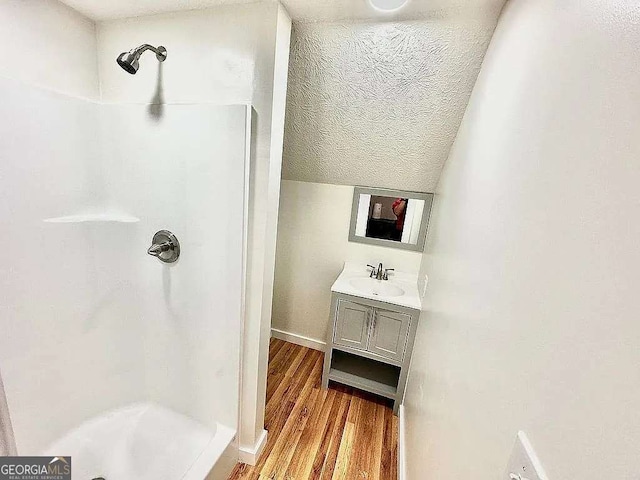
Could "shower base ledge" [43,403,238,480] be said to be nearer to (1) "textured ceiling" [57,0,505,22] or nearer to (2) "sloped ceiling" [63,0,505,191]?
(2) "sloped ceiling" [63,0,505,191]

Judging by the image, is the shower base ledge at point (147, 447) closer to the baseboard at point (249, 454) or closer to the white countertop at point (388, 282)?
the baseboard at point (249, 454)

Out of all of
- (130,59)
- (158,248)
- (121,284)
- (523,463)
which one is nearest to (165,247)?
(158,248)

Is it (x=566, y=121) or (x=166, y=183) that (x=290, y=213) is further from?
(x=566, y=121)

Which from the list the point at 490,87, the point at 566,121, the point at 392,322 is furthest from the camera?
the point at 392,322

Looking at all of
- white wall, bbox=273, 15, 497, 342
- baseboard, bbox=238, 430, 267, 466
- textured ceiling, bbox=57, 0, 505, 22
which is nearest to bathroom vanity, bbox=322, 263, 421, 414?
white wall, bbox=273, 15, 497, 342

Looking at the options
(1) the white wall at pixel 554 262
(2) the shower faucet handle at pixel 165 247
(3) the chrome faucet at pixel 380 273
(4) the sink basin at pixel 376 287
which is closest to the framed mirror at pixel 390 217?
(3) the chrome faucet at pixel 380 273

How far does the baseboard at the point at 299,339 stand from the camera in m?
2.41

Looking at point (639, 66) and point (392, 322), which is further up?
point (639, 66)

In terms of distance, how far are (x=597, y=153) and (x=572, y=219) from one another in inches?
3.7

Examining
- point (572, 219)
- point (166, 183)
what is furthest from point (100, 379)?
point (572, 219)

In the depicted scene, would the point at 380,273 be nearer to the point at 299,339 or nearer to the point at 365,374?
the point at 365,374

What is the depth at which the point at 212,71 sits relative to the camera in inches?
42.6

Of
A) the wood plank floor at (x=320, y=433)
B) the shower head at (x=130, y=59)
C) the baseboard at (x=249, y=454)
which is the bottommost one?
the wood plank floor at (x=320, y=433)

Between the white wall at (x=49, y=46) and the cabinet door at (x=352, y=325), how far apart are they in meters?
1.80
